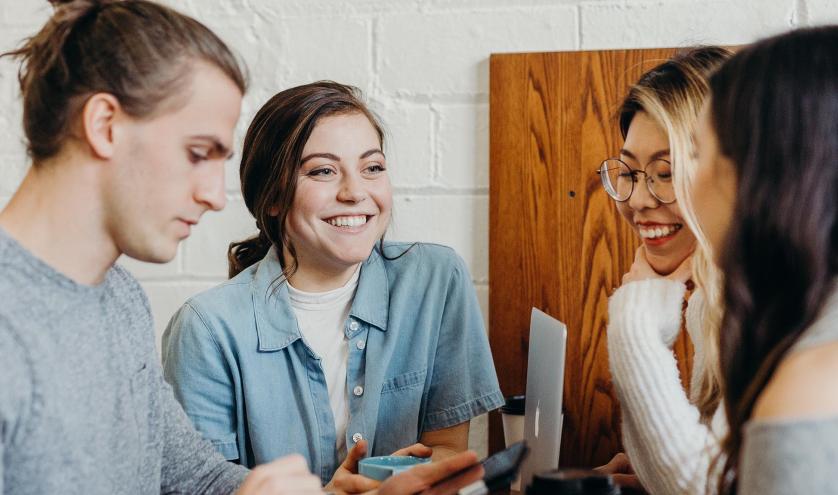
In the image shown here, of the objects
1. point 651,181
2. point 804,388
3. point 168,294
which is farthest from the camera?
point 168,294

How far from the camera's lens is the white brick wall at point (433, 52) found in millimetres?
1598

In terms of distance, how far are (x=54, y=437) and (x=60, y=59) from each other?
1.20 ft

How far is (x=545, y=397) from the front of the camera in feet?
3.60

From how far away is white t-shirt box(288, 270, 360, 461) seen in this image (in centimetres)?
146

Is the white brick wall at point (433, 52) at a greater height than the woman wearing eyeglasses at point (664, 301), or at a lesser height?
greater

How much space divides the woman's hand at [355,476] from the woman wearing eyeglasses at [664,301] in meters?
0.30

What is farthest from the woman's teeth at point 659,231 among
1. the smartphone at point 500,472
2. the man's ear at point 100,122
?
the man's ear at point 100,122

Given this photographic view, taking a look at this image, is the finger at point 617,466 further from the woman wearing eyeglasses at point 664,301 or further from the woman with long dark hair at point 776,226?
the woman with long dark hair at point 776,226

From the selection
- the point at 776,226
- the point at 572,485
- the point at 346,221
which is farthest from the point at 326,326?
the point at 776,226

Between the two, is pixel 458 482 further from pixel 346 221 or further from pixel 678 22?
pixel 678 22

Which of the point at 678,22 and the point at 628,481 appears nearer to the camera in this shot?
the point at 628,481

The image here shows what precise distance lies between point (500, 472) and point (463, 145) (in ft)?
3.01

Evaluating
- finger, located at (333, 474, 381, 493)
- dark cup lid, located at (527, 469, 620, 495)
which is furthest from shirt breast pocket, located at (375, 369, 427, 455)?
dark cup lid, located at (527, 469, 620, 495)

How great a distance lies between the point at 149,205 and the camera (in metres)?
0.91
